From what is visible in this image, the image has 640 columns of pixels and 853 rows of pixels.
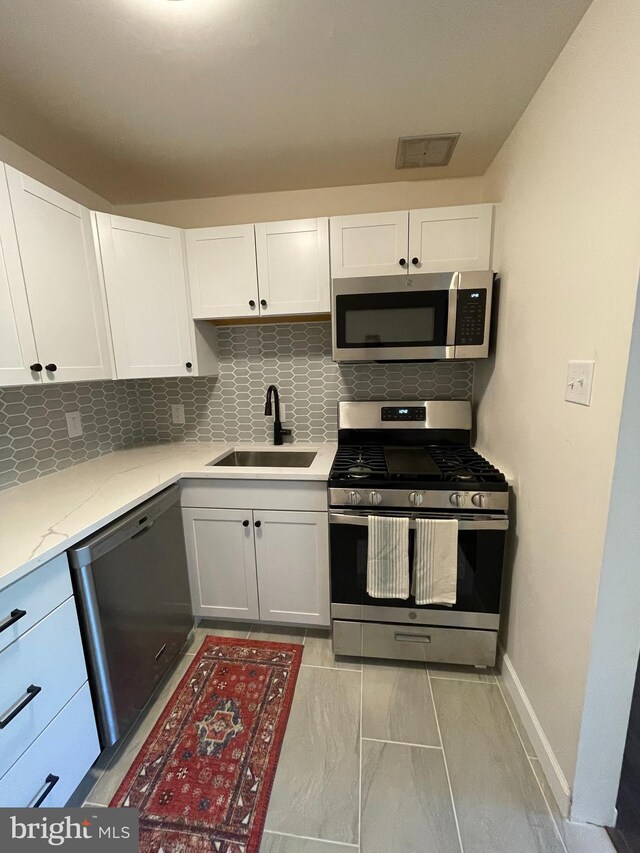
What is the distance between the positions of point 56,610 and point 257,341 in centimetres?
162

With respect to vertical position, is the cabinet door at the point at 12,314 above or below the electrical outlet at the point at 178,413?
above

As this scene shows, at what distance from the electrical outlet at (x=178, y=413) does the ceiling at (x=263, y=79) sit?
1.30 meters

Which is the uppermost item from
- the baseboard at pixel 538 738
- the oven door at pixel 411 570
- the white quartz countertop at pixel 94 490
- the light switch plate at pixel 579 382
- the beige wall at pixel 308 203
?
the beige wall at pixel 308 203

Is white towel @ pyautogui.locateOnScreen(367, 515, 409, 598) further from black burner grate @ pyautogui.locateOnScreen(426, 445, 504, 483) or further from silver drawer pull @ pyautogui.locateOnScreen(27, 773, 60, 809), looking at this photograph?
silver drawer pull @ pyautogui.locateOnScreen(27, 773, 60, 809)

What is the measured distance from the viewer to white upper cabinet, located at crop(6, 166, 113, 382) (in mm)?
1271

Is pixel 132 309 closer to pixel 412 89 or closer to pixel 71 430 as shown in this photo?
pixel 71 430

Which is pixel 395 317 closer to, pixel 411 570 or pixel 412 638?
pixel 411 570

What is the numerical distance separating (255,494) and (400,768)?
45.9 inches

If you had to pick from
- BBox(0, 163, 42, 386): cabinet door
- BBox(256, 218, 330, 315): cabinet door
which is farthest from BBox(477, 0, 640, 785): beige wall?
BBox(0, 163, 42, 386): cabinet door

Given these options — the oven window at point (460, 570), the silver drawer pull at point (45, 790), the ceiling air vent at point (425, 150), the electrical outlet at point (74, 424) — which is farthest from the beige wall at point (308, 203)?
the silver drawer pull at point (45, 790)

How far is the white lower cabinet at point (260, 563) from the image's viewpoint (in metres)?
1.68

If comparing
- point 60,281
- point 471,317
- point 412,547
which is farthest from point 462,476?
point 60,281

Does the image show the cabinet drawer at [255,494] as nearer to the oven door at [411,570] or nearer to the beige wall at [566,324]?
the oven door at [411,570]

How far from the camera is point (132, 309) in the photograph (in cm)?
173
